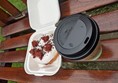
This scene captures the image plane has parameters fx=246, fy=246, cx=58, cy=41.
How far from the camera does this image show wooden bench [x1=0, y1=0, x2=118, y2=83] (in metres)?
0.97

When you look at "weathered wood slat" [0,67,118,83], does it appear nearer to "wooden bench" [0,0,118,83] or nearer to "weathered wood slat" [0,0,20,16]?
"wooden bench" [0,0,118,83]

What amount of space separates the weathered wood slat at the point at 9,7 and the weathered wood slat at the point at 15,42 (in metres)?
0.20

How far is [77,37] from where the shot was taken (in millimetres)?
875

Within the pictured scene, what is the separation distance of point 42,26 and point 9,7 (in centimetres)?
48

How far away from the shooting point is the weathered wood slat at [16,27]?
4.98ft

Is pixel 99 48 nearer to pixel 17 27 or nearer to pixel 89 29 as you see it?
pixel 89 29

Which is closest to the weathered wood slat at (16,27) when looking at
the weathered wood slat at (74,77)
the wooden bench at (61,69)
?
the wooden bench at (61,69)

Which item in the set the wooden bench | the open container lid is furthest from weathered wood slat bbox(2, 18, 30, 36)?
the open container lid

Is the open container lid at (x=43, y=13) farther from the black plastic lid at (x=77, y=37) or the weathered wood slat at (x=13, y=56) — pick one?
the black plastic lid at (x=77, y=37)

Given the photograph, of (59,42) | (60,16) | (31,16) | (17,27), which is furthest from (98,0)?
(17,27)

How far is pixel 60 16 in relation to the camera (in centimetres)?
125

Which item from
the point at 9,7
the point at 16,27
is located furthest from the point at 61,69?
the point at 9,7

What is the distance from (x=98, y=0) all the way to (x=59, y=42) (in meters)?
0.33

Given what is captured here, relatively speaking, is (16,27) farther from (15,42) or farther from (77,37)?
(77,37)
